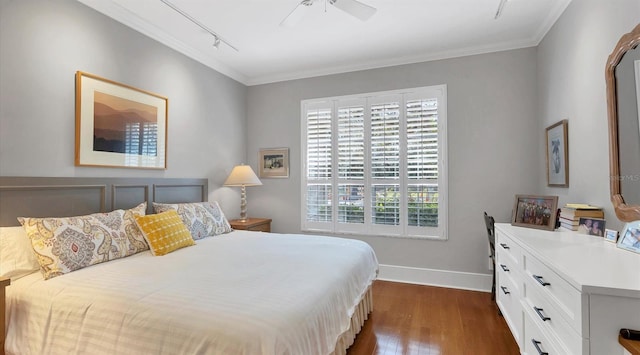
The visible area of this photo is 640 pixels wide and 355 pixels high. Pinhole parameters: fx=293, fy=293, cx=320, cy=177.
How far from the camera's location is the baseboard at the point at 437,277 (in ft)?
10.9

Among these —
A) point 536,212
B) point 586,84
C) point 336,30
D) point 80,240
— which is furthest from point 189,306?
point 586,84

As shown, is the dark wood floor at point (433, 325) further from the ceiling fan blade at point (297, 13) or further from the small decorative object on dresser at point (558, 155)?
the ceiling fan blade at point (297, 13)

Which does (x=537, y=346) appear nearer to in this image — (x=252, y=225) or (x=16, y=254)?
(x=252, y=225)

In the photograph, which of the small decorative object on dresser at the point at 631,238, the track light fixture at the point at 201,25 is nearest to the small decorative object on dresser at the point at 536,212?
the small decorative object on dresser at the point at 631,238

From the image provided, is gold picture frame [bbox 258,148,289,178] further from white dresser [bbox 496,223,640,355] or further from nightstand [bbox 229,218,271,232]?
white dresser [bbox 496,223,640,355]

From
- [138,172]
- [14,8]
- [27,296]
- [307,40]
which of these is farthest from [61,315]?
[307,40]

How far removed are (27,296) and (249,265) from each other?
1223 mm

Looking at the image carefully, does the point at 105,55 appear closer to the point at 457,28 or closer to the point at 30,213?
the point at 30,213

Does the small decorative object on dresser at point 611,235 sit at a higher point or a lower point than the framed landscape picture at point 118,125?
A: lower

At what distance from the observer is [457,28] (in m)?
2.93

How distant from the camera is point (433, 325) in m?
2.53

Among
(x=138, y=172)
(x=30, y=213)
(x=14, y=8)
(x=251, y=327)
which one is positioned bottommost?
(x=251, y=327)

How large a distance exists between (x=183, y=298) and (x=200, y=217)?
161 cm

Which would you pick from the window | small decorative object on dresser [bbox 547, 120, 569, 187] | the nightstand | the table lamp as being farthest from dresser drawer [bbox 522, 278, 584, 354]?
the table lamp
